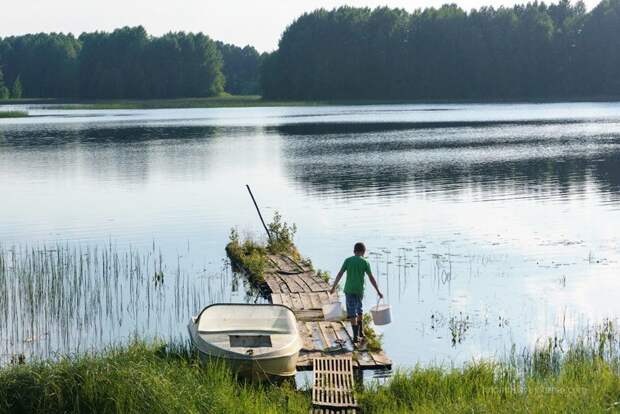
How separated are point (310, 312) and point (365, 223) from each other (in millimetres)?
12287

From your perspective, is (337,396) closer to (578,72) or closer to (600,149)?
(600,149)

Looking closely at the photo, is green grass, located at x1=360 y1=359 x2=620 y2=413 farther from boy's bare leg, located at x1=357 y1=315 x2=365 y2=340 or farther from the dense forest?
the dense forest

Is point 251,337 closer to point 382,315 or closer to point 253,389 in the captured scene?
point 253,389

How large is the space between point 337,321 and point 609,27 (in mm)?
128695

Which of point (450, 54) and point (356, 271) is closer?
point (356, 271)

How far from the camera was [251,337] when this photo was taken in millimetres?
14812

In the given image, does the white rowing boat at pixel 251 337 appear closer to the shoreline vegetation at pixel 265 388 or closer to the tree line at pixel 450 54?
the shoreline vegetation at pixel 265 388

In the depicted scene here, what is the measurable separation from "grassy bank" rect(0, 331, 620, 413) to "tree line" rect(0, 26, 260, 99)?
164 m

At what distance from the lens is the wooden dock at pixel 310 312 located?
14805 millimetres

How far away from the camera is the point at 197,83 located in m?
180

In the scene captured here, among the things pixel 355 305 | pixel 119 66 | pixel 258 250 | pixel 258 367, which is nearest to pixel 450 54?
pixel 119 66

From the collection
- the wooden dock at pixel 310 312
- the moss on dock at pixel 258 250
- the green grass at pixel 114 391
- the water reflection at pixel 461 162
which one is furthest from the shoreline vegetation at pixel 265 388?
the water reflection at pixel 461 162

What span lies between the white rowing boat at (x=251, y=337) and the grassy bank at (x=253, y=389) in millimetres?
250

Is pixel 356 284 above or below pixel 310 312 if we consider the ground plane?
above
